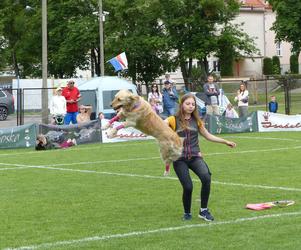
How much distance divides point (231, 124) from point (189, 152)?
1633cm

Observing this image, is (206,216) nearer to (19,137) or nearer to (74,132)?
(74,132)

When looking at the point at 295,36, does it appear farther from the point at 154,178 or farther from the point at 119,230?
the point at 119,230

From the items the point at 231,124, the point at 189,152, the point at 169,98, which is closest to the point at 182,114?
the point at 189,152

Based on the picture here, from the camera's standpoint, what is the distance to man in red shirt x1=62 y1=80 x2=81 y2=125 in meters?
22.4

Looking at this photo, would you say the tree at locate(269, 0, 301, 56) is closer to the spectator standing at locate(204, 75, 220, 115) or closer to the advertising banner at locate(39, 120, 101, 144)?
the spectator standing at locate(204, 75, 220, 115)

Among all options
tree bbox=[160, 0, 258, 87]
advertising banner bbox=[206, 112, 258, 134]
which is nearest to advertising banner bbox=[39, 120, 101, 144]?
advertising banner bbox=[206, 112, 258, 134]

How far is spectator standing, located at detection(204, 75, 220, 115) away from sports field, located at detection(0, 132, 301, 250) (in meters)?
7.04

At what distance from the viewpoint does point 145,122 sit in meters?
8.08

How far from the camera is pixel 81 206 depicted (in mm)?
9953

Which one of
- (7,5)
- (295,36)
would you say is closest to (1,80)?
(7,5)

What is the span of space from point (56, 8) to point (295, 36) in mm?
19953

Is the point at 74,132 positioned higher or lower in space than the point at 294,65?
lower

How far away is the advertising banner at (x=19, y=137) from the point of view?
20656mm

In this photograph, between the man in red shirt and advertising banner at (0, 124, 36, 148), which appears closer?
advertising banner at (0, 124, 36, 148)
